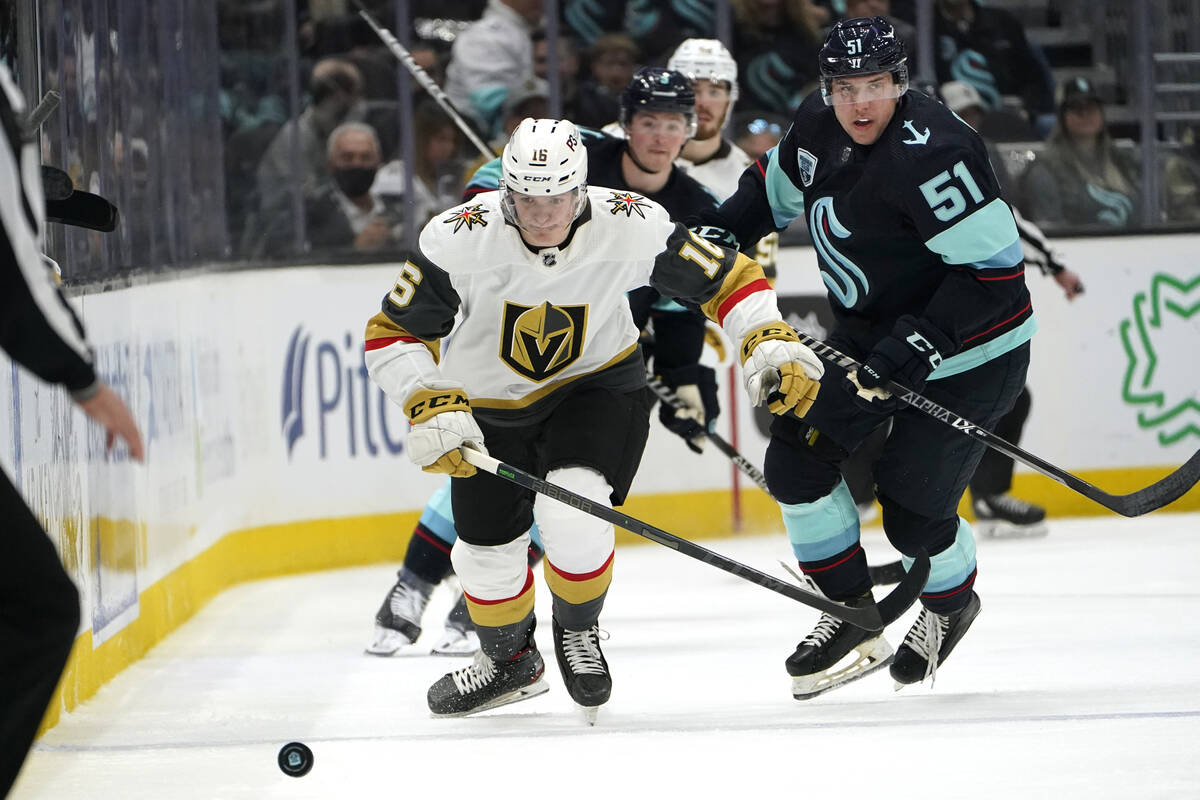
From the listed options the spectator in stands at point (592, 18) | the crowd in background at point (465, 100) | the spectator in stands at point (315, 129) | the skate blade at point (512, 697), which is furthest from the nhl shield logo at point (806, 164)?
the spectator in stands at point (592, 18)

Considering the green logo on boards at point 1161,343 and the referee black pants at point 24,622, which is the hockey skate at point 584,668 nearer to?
the referee black pants at point 24,622

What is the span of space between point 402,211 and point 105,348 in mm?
2368

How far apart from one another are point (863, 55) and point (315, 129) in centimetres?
324

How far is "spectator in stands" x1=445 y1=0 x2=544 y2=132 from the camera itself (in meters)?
6.22

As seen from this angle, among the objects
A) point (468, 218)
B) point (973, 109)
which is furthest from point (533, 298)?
point (973, 109)

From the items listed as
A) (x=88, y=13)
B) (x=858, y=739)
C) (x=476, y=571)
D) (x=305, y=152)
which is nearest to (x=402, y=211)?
(x=305, y=152)

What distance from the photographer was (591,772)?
2.80 meters

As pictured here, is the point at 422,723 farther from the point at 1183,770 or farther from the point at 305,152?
the point at 305,152

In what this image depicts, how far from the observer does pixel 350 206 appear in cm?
600

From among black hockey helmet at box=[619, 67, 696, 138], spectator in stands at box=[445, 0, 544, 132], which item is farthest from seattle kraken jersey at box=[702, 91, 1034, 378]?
spectator in stands at box=[445, 0, 544, 132]

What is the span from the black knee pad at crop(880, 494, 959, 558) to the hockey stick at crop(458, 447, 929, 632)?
58mm

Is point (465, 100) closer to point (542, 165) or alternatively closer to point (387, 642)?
point (387, 642)

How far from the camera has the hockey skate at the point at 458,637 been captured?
403 cm

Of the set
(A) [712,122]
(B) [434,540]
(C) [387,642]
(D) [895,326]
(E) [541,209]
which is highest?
(E) [541,209]
